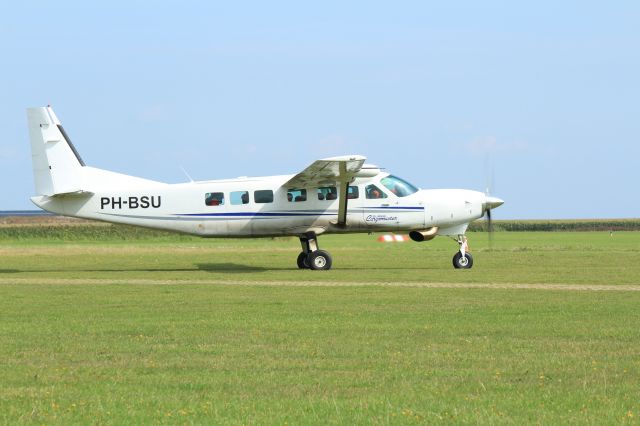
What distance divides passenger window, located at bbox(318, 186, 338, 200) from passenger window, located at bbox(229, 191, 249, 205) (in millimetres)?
2299

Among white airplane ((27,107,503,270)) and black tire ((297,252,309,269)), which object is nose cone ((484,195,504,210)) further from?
black tire ((297,252,309,269))

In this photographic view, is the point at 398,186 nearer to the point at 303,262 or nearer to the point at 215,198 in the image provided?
the point at 303,262

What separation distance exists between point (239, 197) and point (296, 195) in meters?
1.80

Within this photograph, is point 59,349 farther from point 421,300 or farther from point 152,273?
point 152,273

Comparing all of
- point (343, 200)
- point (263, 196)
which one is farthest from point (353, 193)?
point (263, 196)

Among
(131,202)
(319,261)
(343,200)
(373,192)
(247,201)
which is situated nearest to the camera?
(343,200)

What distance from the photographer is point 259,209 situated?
105 ft

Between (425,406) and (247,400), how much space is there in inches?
69.7

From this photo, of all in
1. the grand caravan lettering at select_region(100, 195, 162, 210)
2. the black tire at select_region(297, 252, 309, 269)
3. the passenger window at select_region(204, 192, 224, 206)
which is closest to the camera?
the grand caravan lettering at select_region(100, 195, 162, 210)

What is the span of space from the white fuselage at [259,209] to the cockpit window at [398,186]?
0.14m

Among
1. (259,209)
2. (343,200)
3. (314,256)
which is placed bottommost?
(314,256)

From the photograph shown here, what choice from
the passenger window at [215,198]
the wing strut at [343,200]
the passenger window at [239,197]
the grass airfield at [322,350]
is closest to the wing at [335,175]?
the wing strut at [343,200]

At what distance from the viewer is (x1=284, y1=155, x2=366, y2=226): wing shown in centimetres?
2927

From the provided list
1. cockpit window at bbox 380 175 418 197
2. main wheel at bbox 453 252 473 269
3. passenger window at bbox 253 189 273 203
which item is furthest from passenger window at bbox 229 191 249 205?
main wheel at bbox 453 252 473 269
